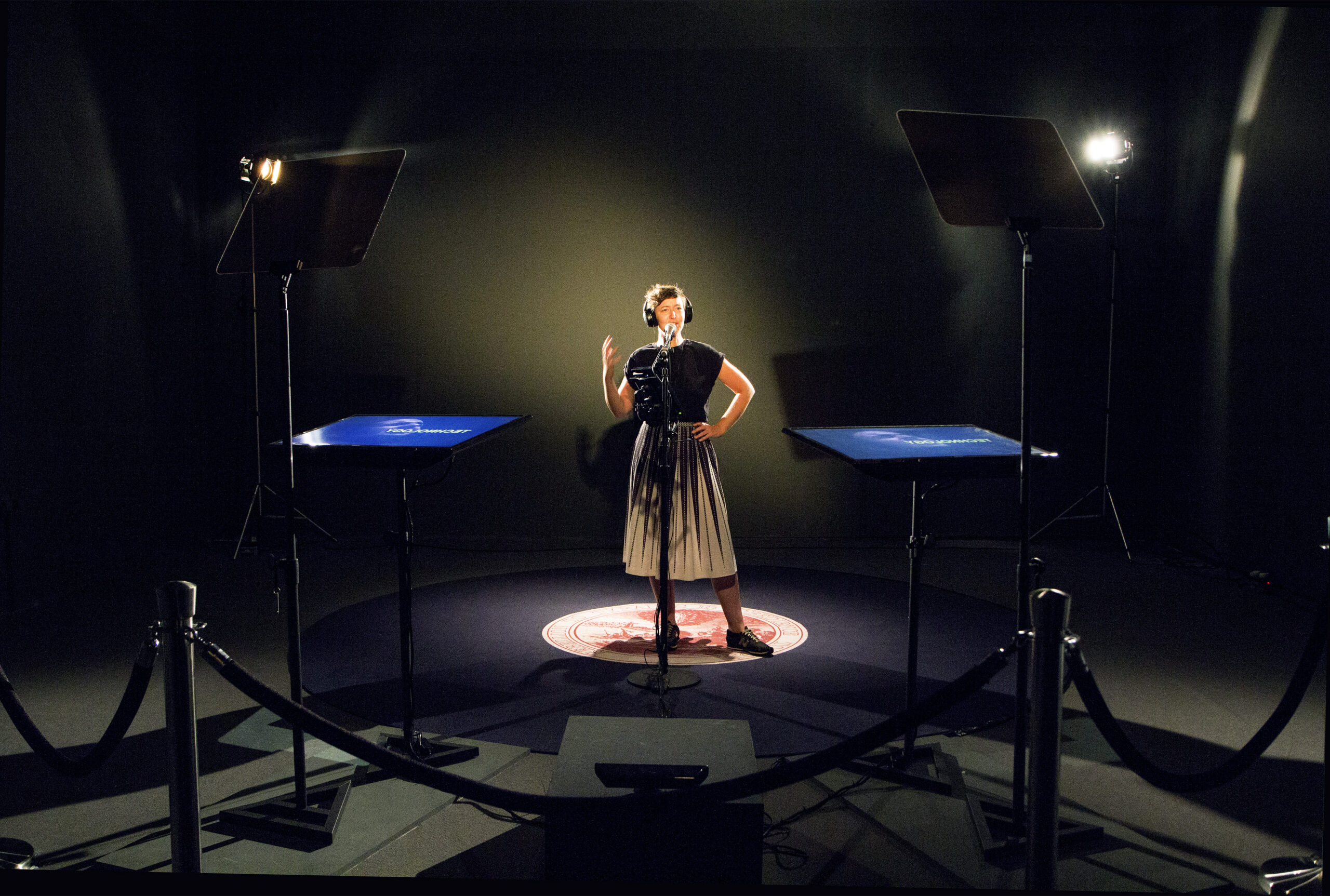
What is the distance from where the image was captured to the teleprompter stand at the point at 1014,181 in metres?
2.91

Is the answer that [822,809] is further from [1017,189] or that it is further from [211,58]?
[211,58]

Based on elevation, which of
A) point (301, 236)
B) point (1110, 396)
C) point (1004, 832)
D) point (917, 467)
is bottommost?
point (1004, 832)

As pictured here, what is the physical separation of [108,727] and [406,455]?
101 centimetres


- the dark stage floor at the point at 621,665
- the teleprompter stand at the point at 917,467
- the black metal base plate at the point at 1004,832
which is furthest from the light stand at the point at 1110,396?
the black metal base plate at the point at 1004,832

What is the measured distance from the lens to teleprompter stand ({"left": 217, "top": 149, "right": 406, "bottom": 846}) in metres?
2.99

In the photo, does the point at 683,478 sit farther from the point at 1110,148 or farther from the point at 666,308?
the point at 1110,148

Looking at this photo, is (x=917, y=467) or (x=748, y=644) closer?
(x=917, y=467)

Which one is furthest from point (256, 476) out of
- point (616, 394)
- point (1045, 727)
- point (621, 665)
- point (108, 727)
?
point (1045, 727)

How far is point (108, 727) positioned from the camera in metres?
2.69

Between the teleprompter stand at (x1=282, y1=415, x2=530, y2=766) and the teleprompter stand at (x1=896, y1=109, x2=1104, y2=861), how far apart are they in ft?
4.82

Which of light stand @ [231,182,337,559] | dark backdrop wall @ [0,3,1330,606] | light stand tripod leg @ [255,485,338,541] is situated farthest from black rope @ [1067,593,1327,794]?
light stand tripod leg @ [255,485,338,541]

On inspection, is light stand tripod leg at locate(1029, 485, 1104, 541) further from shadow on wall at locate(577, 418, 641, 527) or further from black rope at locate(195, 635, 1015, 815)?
black rope at locate(195, 635, 1015, 815)

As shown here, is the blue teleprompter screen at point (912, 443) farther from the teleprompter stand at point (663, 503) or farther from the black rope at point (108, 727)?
the black rope at point (108, 727)

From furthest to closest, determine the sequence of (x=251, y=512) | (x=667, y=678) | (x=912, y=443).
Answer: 1. (x=251, y=512)
2. (x=667, y=678)
3. (x=912, y=443)
